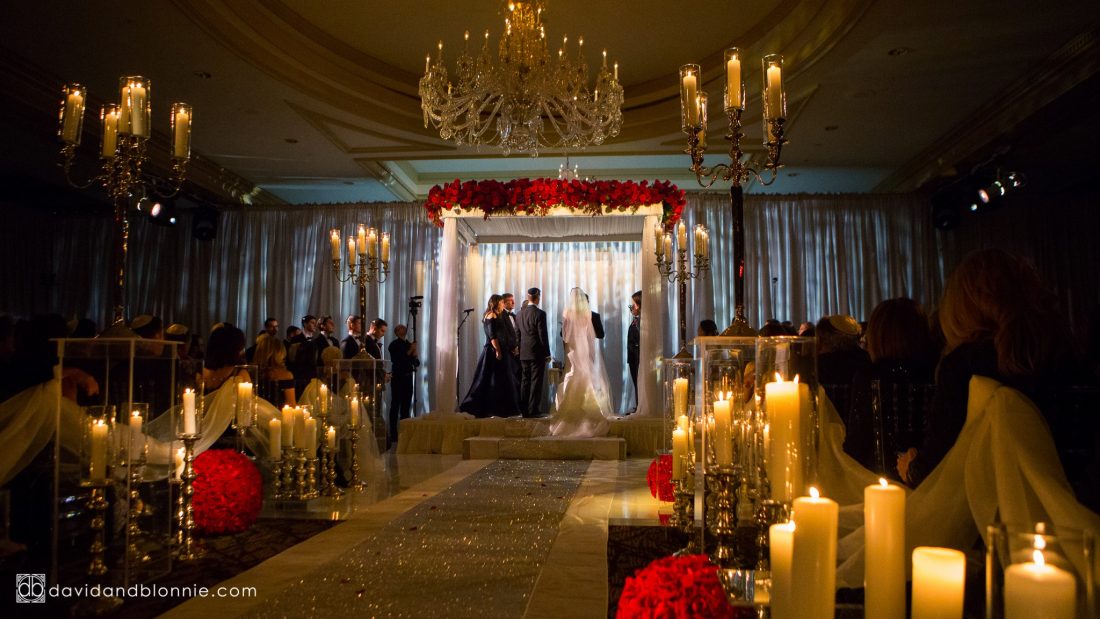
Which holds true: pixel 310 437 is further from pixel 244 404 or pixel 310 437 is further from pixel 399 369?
pixel 399 369

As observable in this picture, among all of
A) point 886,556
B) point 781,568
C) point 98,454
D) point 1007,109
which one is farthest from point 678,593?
point 1007,109

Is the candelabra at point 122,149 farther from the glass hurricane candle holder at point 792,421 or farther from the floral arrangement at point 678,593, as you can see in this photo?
the glass hurricane candle holder at point 792,421

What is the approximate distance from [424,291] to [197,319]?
3.81 metres

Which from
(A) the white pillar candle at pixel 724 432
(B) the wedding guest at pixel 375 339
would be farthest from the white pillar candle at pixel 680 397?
(B) the wedding guest at pixel 375 339

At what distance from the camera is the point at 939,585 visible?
863 millimetres

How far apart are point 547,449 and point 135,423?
5.19m

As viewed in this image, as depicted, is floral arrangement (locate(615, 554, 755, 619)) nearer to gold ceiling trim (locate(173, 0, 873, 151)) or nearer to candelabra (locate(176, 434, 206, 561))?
candelabra (locate(176, 434, 206, 561))

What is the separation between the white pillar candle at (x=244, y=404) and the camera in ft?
14.4

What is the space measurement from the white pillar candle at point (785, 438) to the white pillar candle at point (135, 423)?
2462 millimetres

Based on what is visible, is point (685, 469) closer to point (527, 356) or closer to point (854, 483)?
point (854, 483)

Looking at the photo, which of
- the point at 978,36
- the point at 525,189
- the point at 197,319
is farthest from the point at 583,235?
the point at 197,319

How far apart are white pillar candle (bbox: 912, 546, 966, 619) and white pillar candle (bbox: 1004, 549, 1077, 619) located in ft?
0.21

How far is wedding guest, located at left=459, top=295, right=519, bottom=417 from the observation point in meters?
9.55

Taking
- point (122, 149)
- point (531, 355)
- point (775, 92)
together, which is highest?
point (775, 92)
